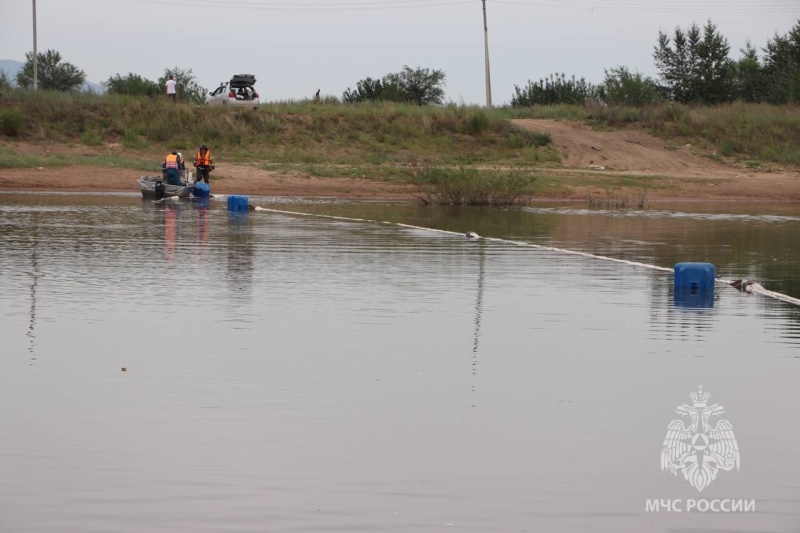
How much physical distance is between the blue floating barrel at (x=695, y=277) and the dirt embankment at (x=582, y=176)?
80.5 feet

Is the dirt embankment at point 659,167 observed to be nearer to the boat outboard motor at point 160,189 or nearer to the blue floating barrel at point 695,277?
the boat outboard motor at point 160,189

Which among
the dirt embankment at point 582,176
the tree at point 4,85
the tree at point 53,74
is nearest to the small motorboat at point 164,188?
the dirt embankment at point 582,176

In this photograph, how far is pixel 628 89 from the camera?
73.8 metres

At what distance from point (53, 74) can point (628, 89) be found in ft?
108

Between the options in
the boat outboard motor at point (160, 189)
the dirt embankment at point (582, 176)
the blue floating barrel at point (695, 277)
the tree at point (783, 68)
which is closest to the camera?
→ the blue floating barrel at point (695, 277)

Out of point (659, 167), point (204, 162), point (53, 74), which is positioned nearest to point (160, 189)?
point (204, 162)

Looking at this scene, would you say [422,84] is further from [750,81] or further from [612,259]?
[612,259]

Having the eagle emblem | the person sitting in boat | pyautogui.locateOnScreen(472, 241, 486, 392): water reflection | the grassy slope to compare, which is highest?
the grassy slope

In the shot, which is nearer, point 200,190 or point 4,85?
point 200,190

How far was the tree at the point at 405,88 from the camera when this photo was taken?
71812mm

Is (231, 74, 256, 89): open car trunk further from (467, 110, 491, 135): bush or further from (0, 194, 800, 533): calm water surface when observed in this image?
(0, 194, 800, 533): calm water surface

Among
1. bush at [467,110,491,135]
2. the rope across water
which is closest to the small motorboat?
the rope across water

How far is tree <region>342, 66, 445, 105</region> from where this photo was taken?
236 feet

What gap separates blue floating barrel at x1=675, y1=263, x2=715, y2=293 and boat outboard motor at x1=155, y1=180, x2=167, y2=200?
20.4 m
